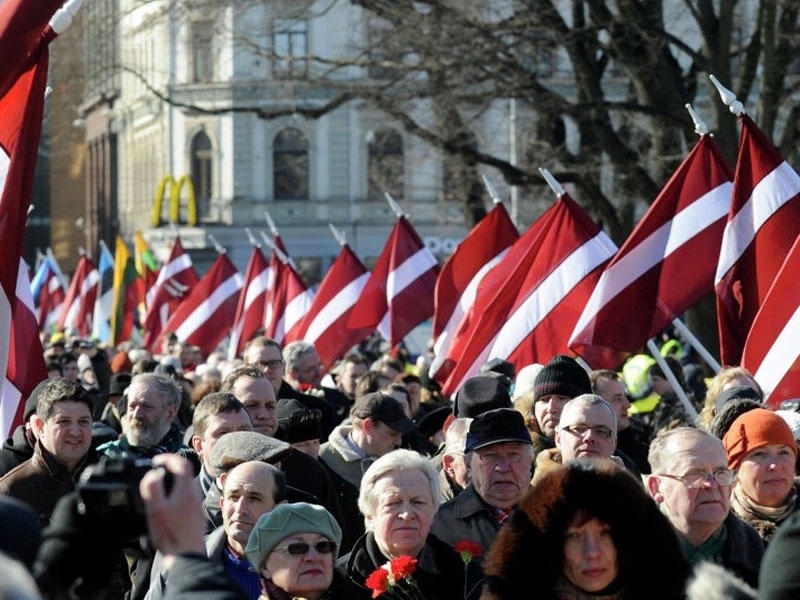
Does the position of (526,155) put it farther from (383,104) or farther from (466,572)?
(466,572)

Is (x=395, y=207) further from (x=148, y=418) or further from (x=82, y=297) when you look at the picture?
(x=82, y=297)

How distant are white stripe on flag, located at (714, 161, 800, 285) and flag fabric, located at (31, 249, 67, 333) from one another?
992 inches

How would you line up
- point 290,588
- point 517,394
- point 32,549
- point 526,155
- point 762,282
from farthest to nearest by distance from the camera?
point 526,155, point 762,282, point 517,394, point 290,588, point 32,549

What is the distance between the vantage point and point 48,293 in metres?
37.8

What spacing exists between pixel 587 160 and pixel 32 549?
24766 mm

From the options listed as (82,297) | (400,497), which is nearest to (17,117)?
(400,497)

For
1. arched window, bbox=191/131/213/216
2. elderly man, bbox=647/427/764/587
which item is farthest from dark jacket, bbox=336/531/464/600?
arched window, bbox=191/131/213/216

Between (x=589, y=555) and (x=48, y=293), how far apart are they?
109 feet

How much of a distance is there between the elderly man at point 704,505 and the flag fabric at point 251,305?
16.9 meters

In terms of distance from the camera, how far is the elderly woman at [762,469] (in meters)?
7.29

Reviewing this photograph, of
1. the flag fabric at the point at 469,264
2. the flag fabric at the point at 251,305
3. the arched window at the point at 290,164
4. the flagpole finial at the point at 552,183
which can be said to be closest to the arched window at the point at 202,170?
the arched window at the point at 290,164

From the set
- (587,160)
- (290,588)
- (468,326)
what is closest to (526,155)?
(587,160)

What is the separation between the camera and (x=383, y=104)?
1049 inches

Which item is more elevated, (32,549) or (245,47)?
(245,47)
